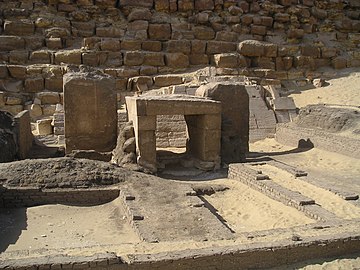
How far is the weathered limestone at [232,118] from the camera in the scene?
1046 cm

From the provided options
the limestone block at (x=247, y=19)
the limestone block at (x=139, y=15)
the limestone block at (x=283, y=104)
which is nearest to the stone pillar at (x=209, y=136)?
the limestone block at (x=283, y=104)

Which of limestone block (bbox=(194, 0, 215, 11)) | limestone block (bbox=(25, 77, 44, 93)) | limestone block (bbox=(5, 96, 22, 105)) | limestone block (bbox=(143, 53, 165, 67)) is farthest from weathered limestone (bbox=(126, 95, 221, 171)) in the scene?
limestone block (bbox=(194, 0, 215, 11))

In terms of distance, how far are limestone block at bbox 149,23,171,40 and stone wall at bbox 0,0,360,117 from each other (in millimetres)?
51

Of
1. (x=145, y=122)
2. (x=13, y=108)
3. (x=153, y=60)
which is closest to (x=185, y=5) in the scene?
(x=153, y=60)

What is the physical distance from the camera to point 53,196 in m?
7.41

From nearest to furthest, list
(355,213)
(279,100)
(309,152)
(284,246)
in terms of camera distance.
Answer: (284,246), (355,213), (309,152), (279,100)

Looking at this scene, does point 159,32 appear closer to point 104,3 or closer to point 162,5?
point 162,5

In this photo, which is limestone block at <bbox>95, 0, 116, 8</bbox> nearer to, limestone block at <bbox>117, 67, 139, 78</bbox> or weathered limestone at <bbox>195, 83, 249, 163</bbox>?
limestone block at <bbox>117, 67, 139, 78</bbox>

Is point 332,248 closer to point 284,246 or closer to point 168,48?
point 284,246

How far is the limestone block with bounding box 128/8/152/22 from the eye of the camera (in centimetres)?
2231

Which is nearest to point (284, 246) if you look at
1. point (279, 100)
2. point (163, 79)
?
point (279, 100)

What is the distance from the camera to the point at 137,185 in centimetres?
775

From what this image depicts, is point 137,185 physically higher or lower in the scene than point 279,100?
lower

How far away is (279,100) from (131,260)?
37.5 feet
